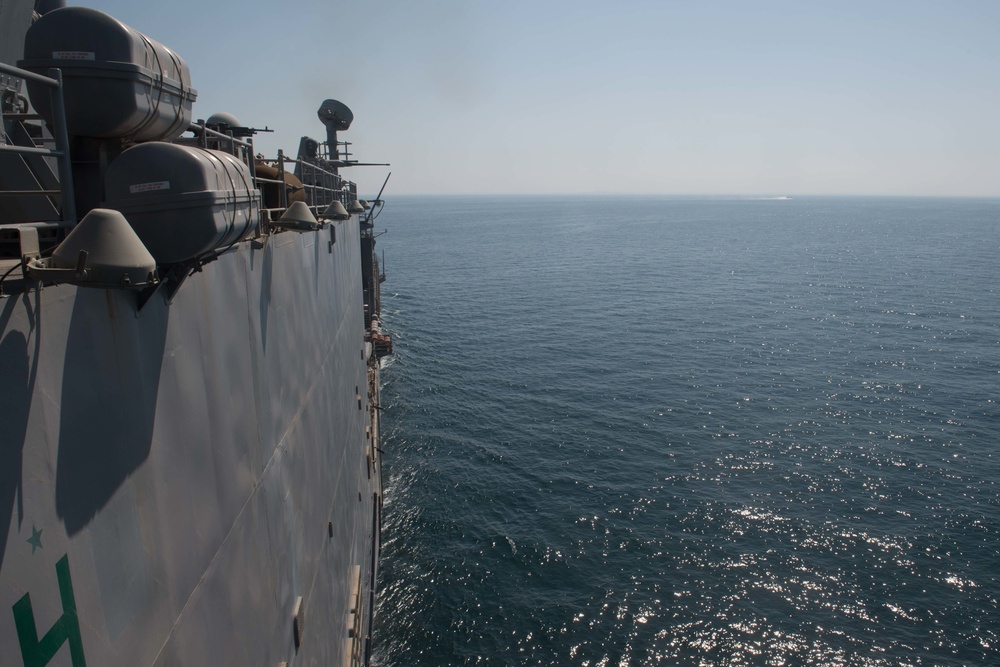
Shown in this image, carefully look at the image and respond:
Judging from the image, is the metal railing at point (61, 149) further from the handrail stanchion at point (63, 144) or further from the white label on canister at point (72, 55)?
the white label on canister at point (72, 55)

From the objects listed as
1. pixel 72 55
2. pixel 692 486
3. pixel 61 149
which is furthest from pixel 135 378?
pixel 692 486

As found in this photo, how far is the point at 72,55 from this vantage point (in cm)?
468

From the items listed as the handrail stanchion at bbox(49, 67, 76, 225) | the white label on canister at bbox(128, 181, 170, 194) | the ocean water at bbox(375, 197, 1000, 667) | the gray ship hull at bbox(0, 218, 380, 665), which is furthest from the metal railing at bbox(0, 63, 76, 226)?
the ocean water at bbox(375, 197, 1000, 667)

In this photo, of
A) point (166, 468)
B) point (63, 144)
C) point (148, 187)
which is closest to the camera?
point (63, 144)

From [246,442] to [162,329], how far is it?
83.2 inches

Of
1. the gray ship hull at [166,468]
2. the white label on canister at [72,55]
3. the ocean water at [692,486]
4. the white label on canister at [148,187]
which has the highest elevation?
the white label on canister at [72,55]

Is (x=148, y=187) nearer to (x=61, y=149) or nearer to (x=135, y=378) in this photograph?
(x=61, y=149)

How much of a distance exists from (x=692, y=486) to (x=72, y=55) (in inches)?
1212

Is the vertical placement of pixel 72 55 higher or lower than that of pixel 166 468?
higher

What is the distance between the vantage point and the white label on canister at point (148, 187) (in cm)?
463

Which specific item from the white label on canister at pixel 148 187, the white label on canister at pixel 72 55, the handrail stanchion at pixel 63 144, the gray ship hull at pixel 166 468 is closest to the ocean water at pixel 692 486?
the gray ship hull at pixel 166 468

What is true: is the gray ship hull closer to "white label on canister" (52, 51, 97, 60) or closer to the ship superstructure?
the ship superstructure

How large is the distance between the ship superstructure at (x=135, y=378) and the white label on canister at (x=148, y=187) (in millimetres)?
16

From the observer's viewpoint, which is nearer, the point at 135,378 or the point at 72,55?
the point at 135,378
